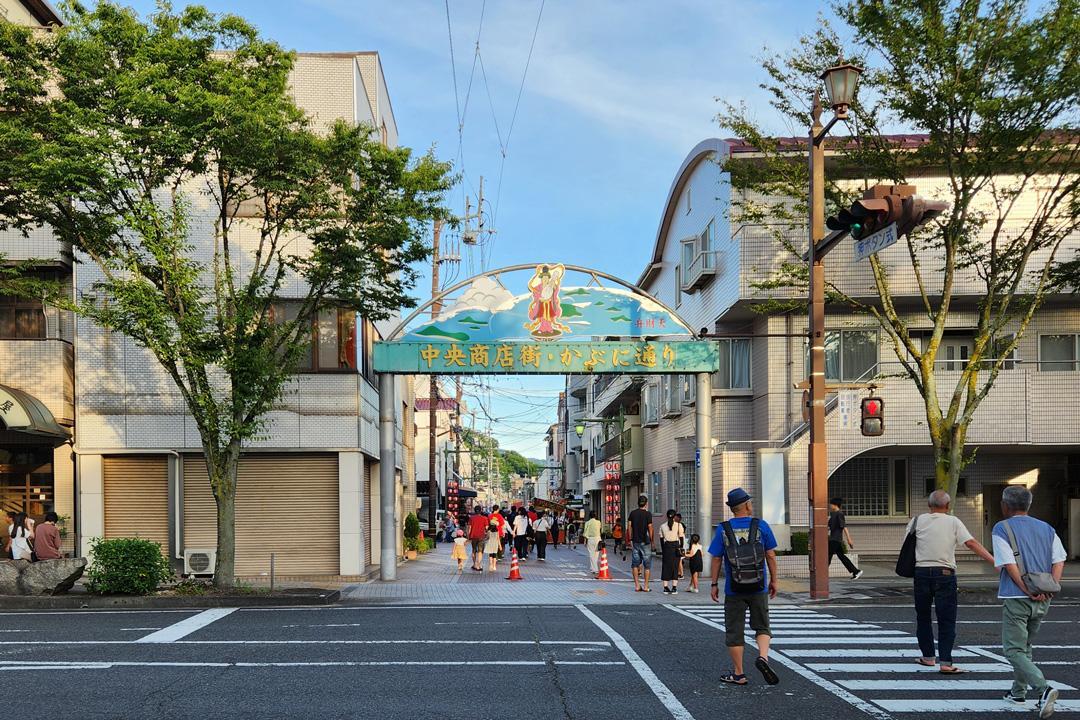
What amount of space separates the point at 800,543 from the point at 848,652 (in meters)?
13.3

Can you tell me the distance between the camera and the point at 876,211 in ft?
50.5

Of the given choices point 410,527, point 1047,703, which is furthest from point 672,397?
point 1047,703

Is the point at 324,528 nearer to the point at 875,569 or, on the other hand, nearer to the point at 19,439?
the point at 19,439

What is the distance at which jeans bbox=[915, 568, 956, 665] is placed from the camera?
1049cm

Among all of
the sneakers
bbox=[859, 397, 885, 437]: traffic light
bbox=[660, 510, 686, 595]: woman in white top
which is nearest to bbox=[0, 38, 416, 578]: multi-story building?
bbox=[660, 510, 686, 595]: woman in white top

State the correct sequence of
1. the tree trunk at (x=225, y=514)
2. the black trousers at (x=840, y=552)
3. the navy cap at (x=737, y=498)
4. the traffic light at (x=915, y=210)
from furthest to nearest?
1. the black trousers at (x=840, y=552)
2. the tree trunk at (x=225, y=514)
3. the traffic light at (x=915, y=210)
4. the navy cap at (x=737, y=498)

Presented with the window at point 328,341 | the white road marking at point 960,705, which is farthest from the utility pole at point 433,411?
the white road marking at point 960,705

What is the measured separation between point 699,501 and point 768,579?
14.4 m

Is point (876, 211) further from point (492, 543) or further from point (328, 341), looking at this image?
point (492, 543)

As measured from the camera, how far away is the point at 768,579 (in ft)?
33.4

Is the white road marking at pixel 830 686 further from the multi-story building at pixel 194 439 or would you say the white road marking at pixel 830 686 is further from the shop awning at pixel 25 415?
the shop awning at pixel 25 415

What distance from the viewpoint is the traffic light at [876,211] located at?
15195mm

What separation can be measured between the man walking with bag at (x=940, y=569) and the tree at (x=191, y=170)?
11.9 metres

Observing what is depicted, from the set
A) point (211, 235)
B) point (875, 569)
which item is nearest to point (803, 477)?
point (875, 569)
